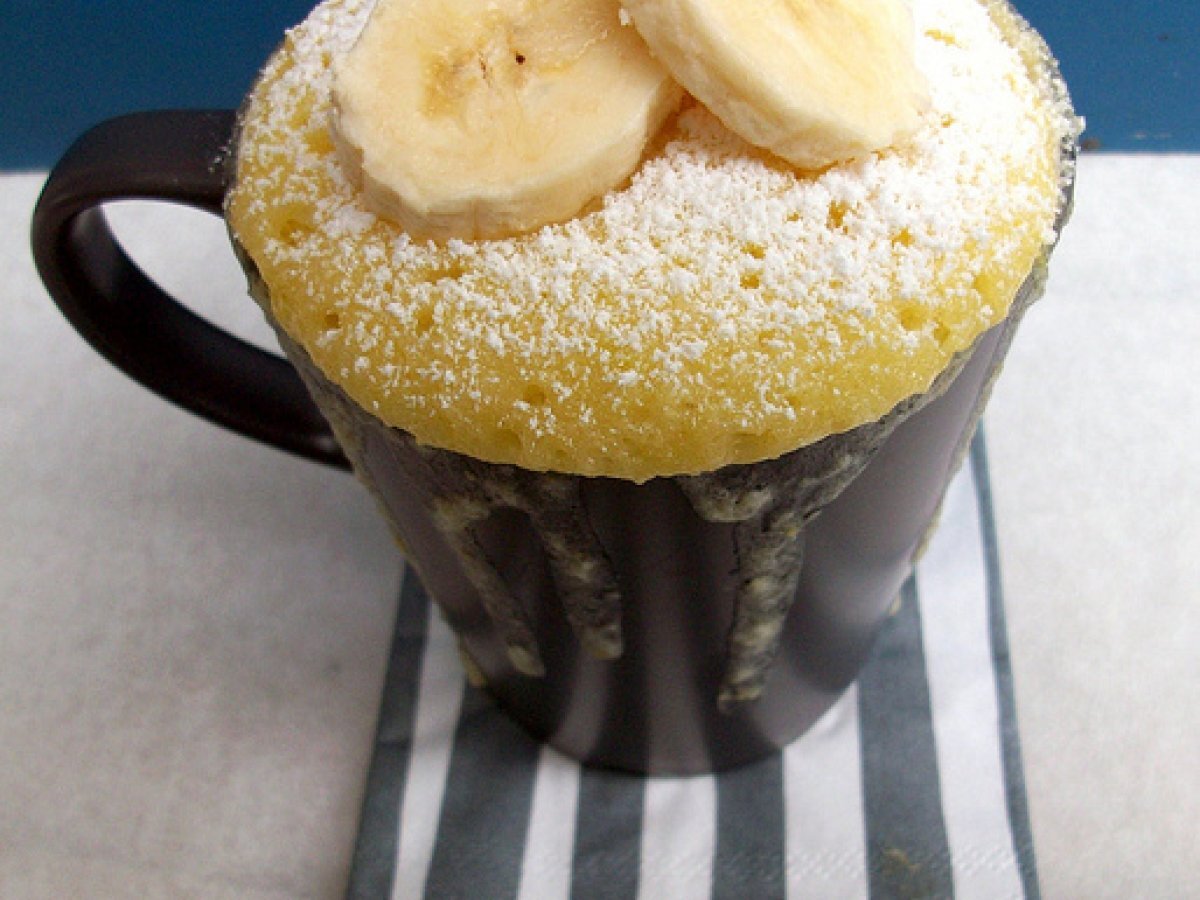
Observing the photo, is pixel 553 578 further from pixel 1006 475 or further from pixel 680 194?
pixel 1006 475

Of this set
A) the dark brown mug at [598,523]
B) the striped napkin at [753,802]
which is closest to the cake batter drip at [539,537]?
the dark brown mug at [598,523]

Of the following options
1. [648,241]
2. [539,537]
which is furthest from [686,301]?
[539,537]

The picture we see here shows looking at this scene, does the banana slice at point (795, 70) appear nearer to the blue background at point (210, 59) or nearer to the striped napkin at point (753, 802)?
the striped napkin at point (753, 802)

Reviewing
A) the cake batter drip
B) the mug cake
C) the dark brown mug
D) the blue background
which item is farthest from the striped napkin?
the blue background

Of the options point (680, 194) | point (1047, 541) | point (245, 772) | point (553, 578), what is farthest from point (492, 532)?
point (1047, 541)

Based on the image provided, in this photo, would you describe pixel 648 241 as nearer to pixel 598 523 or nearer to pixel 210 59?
pixel 598 523

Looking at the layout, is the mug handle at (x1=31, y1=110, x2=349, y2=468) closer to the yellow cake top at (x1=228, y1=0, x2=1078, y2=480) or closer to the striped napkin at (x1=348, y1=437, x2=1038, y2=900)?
the yellow cake top at (x1=228, y1=0, x2=1078, y2=480)
